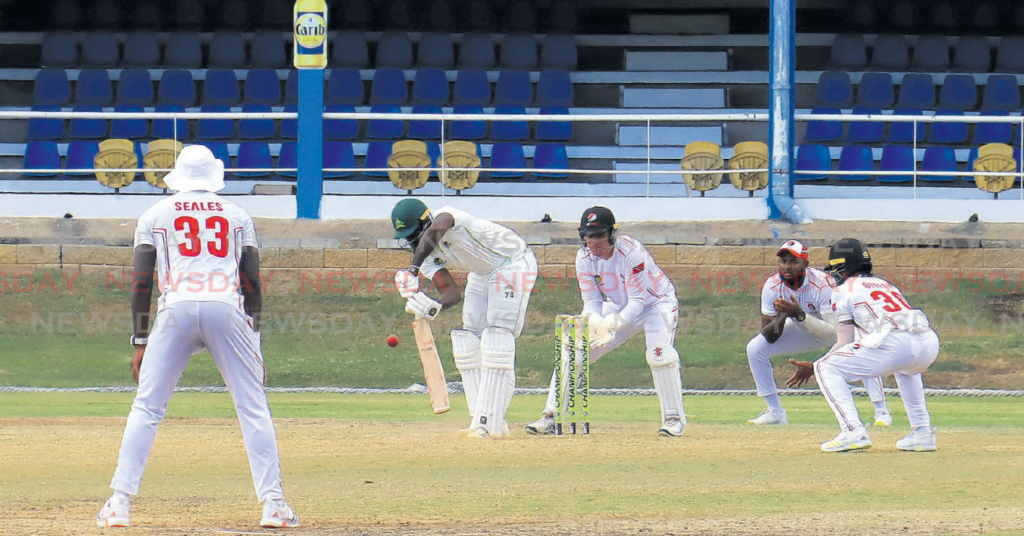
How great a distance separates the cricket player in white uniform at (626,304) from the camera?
36.9ft

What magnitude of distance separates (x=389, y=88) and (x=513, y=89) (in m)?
Answer: 2.05

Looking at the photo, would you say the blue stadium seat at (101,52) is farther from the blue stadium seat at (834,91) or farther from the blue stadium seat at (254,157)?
the blue stadium seat at (834,91)

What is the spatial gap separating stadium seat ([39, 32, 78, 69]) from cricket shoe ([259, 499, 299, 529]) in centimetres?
2057

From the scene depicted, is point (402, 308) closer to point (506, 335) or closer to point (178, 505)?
point (506, 335)

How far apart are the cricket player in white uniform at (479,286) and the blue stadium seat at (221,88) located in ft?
48.3

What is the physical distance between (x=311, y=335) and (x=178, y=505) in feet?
31.6

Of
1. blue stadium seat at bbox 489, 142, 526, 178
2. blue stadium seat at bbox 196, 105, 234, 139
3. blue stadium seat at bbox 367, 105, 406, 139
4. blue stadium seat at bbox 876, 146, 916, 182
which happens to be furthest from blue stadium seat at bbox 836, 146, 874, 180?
→ blue stadium seat at bbox 196, 105, 234, 139

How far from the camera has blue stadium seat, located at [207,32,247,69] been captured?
25938mm

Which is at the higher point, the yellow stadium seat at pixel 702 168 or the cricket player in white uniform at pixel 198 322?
the yellow stadium seat at pixel 702 168

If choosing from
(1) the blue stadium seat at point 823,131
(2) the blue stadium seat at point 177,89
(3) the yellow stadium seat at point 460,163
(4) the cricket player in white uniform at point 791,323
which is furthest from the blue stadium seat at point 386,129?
(4) the cricket player in white uniform at point 791,323

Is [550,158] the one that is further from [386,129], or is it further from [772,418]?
[772,418]

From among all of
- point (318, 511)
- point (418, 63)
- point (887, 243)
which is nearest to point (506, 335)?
point (318, 511)

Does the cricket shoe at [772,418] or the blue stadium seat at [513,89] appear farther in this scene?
the blue stadium seat at [513,89]

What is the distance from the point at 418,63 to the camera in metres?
25.7
